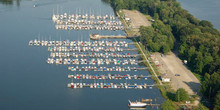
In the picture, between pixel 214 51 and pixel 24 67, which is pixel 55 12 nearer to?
pixel 24 67

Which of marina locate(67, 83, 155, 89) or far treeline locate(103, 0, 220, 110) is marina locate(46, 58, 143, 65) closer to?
far treeline locate(103, 0, 220, 110)

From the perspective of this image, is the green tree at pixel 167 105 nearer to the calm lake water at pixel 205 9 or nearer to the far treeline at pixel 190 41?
the far treeline at pixel 190 41

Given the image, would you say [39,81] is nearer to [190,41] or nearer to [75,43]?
[75,43]

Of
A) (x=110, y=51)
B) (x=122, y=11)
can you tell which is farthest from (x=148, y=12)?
(x=110, y=51)

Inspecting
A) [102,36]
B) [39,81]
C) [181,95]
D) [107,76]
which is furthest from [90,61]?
[181,95]

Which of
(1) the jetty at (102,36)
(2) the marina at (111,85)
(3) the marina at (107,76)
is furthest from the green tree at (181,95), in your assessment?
(1) the jetty at (102,36)

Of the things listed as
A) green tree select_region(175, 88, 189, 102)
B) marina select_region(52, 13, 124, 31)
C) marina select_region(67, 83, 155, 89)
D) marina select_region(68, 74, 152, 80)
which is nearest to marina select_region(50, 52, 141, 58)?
marina select_region(68, 74, 152, 80)
